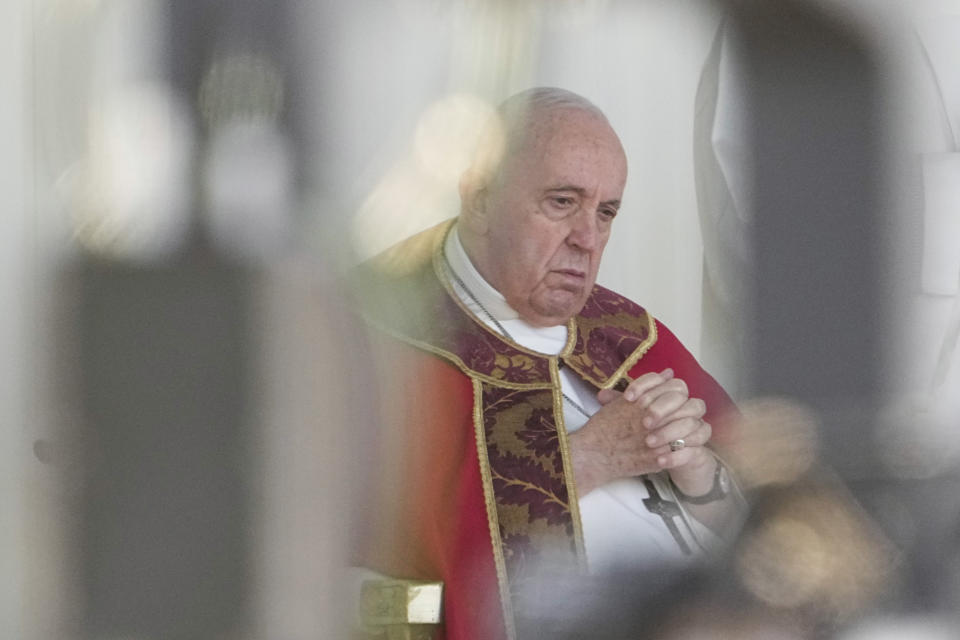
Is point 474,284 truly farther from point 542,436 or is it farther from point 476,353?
point 542,436

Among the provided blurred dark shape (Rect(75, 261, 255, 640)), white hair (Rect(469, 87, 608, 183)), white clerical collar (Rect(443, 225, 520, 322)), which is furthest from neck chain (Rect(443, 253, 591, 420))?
blurred dark shape (Rect(75, 261, 255, 640))

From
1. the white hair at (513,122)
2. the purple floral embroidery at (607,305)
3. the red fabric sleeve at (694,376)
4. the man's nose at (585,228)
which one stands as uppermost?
the white hair at (513,122)

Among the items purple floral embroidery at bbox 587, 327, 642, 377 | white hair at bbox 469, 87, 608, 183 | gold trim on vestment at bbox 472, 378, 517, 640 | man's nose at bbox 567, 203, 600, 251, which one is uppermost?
white hair at bbox 469, 87, 608, 183

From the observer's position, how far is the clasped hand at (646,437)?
4.82 ft

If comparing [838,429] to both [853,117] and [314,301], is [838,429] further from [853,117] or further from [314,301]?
[314,301]

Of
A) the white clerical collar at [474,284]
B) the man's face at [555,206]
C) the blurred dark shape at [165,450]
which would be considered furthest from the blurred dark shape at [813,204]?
the blurred dark shape at [165,450]

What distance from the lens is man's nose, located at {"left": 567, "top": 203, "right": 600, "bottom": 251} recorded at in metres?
1.39

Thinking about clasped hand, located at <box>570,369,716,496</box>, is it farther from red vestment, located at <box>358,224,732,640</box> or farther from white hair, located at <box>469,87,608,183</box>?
white hair, located at <box>469,87,608,183</box>

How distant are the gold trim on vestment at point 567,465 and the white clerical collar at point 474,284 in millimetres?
89

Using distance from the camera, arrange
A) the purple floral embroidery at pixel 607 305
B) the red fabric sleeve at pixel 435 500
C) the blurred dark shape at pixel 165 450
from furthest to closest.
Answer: the purple floral embroidery at pixel 607 305, the red fabric sleeve at pixel 435 500, the blurred dark shape at pixel 165 450

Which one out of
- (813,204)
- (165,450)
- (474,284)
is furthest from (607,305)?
(165,450)

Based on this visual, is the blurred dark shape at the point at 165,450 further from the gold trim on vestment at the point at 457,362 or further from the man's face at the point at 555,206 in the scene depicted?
the man's face at the point at 555,206

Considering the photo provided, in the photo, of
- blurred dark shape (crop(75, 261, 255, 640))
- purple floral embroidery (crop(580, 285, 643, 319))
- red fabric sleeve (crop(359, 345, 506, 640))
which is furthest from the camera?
purple floral embroidery (crop(580, 285, 643, 319))

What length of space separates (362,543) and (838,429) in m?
0.60
